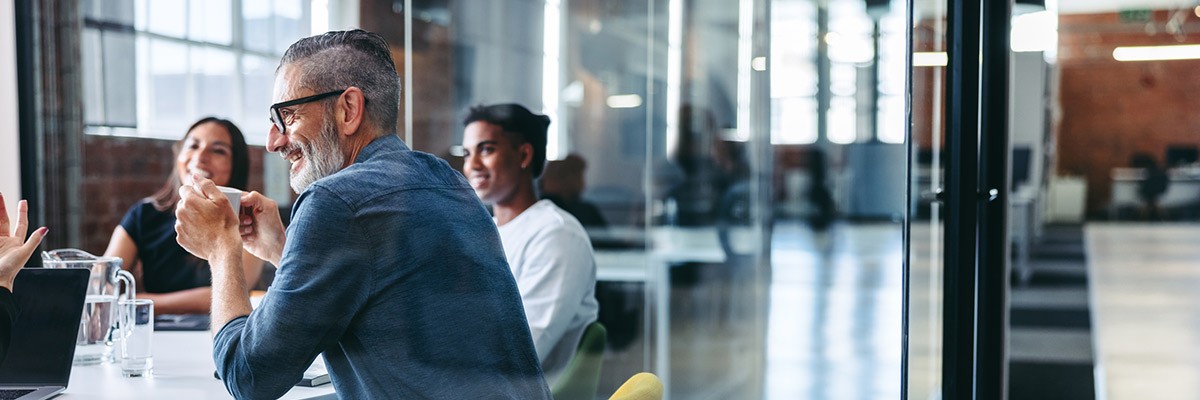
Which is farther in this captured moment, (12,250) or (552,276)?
(552,276)

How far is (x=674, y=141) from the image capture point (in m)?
4.03

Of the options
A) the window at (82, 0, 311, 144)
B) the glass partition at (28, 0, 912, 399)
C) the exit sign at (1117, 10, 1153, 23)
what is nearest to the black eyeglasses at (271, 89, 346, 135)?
the glass partition at (28, 0, 912, 399)

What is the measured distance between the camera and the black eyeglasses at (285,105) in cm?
156

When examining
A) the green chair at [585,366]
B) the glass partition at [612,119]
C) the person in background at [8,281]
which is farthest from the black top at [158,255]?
the person in background at [8,281]

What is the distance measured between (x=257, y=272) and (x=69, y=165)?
5.26 feet

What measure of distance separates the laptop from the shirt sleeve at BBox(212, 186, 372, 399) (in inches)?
23.7

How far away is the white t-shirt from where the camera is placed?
261 cm

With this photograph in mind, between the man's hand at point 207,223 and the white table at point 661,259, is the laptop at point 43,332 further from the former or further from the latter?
the white table at point 661,259

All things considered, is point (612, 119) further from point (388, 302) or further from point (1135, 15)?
point (1135, 15)

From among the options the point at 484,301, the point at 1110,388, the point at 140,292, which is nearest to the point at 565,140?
the point at 140,292

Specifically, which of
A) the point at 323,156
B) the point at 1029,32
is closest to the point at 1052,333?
the point at 1029,32

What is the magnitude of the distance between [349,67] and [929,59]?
1148mm

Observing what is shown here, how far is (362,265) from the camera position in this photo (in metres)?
1.37

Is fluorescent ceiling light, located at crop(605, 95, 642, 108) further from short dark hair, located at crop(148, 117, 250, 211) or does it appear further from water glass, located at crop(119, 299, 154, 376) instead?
water glass, located at crop(119, 299, 154, 376)
